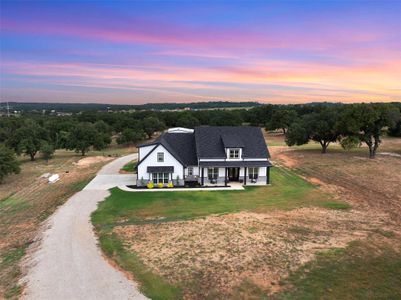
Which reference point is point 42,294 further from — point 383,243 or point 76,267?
point 383,243

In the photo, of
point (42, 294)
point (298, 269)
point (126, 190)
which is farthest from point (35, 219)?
point (298, 269)

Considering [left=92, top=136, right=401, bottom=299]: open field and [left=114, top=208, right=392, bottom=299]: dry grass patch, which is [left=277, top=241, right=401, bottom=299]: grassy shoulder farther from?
[left=114, top=208, right=392, bottom=299]: dry grass patch

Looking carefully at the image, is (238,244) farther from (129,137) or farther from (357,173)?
(129,137)

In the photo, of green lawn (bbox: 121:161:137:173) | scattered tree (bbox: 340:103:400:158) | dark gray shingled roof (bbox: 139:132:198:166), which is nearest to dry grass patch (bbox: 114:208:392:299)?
dark gray shingled roof (bbox: 139:132:198:166)

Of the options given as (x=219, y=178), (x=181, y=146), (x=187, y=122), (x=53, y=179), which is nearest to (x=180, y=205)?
(x=219, y=178)

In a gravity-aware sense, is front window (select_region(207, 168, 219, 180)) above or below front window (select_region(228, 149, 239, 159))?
below
